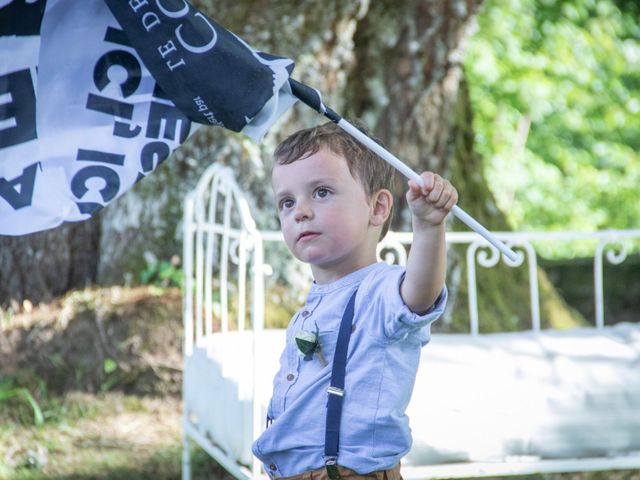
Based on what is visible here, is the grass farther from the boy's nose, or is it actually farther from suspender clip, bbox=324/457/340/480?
the boy's nose

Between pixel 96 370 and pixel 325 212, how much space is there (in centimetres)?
324

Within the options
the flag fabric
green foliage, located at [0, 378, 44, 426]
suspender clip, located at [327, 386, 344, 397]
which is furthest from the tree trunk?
suspender clip, located at [327, 386, 344, 397]

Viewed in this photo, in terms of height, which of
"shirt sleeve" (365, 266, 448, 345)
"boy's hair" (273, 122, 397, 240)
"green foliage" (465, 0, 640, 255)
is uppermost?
"green foliage" (465, 0, 640, 255)

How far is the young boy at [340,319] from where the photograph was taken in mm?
2182

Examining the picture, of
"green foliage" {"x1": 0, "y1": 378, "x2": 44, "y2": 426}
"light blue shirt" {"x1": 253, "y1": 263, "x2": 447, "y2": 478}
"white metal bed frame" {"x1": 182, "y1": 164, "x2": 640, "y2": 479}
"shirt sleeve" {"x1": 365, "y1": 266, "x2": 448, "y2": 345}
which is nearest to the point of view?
"shirt sleeve" {"x1": 365, "y1": 266, "x2": 448, "y2": 345}

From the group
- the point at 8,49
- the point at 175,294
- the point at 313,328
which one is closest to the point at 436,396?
the point at 313,328

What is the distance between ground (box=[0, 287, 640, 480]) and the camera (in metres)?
4.88

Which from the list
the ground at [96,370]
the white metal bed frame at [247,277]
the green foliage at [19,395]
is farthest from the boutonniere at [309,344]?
the green foliage at [19,395]

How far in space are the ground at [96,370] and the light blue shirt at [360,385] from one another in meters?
2.62

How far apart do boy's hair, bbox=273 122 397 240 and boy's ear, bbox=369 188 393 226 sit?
0.01m

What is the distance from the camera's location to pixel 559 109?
11961 mm

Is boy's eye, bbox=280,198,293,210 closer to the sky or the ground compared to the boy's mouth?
closer to the sky

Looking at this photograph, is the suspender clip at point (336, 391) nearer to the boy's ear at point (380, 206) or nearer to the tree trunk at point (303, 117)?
the boy's ear at point (380, 206)

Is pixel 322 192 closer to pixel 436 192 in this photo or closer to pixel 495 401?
pixel 436 192
